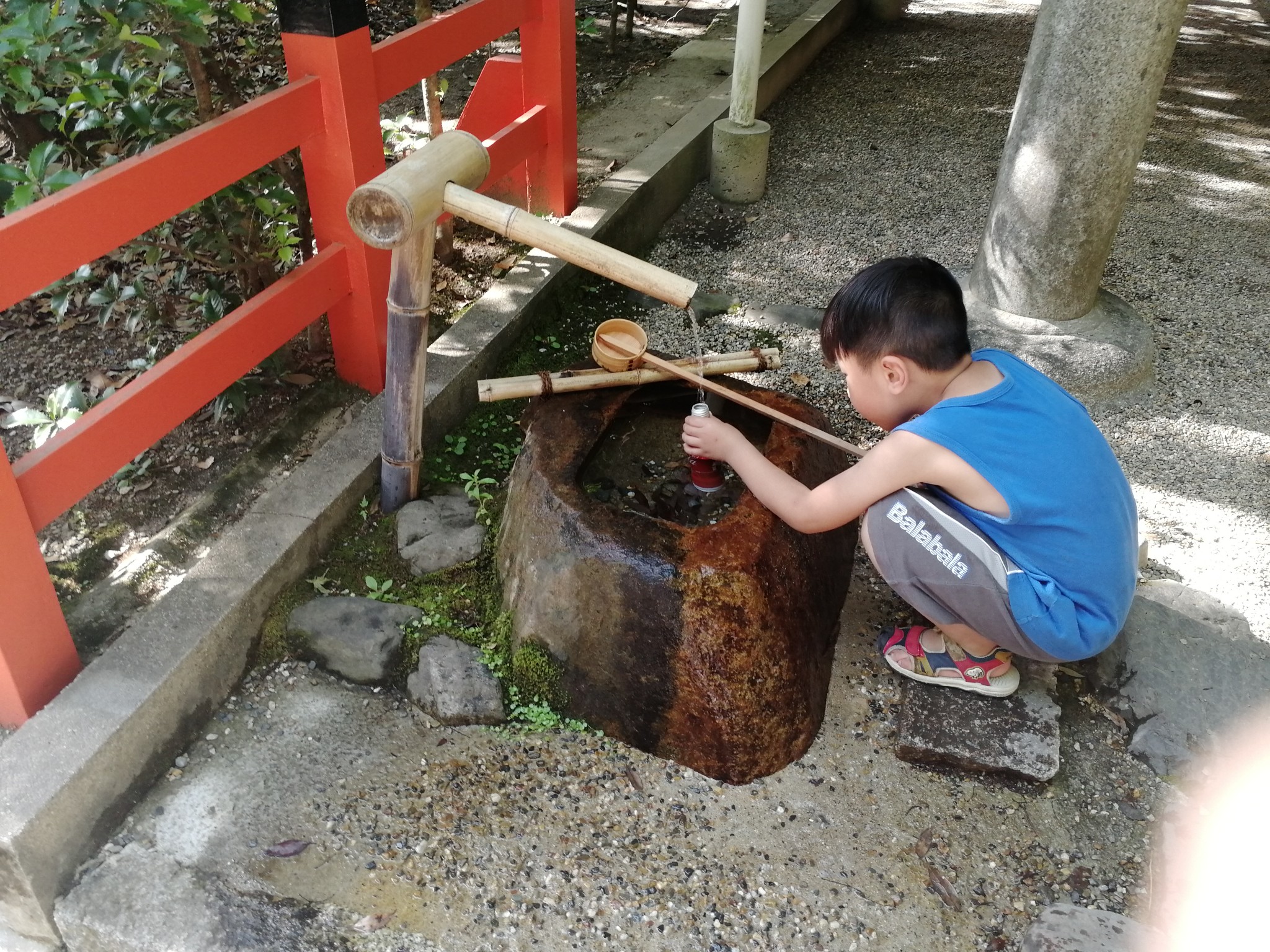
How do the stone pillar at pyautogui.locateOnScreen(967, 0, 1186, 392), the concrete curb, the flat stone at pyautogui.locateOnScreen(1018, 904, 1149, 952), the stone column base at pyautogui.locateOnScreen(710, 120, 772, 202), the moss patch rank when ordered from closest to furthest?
the flat stone at pyautogui.locateOnScreen(1018, 904, 1149, 952), the concrete curb, the moss patch, the stone pillar at pyautogui.locateOnScreen(967, 0, 1186, 392), the stone column base at pyautogui.locateOnScreen(710, 120, 772, 202)

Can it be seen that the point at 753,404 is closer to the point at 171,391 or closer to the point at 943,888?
the point at 943,888

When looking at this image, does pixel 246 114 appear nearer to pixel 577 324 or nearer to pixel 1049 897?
pixel 577 324

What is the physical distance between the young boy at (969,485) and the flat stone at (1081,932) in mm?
564

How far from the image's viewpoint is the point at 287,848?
222 centimetres

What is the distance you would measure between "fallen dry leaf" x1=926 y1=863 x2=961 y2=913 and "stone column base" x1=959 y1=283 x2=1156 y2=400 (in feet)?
7.11

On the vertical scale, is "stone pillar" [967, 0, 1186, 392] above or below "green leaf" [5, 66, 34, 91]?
below

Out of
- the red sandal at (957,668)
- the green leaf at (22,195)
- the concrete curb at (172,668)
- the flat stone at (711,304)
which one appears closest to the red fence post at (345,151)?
the concrete curb at (172,668)

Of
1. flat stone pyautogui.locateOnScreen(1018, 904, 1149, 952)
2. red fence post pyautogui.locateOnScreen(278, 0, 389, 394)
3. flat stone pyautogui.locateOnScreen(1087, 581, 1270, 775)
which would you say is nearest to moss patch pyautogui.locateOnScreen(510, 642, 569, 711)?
flat stone pyautogui.locateOnScreen(1018, 904, 1149, 952)

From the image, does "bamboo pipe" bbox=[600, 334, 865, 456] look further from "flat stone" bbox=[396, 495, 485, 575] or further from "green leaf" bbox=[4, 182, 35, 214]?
"green leaf" bbox=[4, 182, 35, 214]

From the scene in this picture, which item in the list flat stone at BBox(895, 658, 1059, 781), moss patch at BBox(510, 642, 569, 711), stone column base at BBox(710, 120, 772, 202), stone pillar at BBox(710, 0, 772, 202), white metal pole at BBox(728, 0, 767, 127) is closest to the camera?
flat stone at BBox(895, 658, 1059, 781)

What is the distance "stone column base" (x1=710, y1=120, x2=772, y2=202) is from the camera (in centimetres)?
493

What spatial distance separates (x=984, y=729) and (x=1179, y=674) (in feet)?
1.85

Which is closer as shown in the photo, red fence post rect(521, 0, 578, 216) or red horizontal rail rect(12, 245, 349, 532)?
red horizontal rail rect(12, 245, 349, 532)

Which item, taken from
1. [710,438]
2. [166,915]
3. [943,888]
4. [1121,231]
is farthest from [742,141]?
[166,915]
